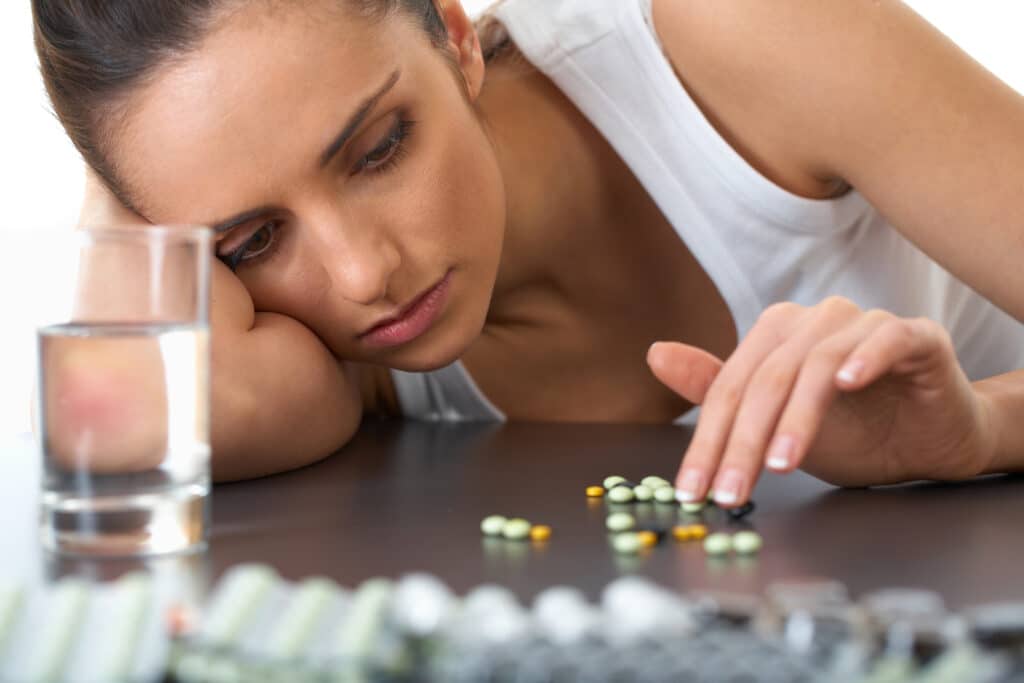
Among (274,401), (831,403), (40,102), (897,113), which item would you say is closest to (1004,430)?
(831,403)

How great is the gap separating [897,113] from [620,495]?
0.58m

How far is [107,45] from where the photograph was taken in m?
1.22

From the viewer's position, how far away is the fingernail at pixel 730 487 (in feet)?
3.06

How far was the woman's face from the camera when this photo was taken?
118 centimetres

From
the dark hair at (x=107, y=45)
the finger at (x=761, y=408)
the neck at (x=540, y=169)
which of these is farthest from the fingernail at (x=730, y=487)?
the neck at (x=540, y=169)

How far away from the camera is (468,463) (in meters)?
1.28

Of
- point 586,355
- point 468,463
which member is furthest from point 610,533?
point 586,355

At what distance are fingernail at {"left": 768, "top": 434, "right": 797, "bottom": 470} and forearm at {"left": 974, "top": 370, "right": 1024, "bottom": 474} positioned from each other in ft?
0.86

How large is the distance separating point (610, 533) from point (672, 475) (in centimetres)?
26

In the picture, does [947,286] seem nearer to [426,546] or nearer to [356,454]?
[356,454]

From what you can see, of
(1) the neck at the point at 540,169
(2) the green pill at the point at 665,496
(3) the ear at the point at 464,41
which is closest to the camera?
(2) the green pill at the point at 665,496

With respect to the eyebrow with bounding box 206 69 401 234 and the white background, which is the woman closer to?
the eyebrow with bounding box 206 69 401 234

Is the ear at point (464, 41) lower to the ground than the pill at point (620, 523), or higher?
higher

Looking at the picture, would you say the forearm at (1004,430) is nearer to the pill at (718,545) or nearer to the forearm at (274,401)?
the pill at (718,545)
